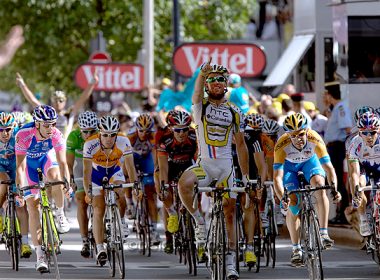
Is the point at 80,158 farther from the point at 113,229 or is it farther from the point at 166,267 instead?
the point at 113,229

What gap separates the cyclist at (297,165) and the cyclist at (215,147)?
518mm

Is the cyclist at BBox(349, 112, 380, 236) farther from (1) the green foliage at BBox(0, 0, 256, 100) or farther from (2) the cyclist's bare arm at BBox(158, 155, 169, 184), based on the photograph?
(1) the green foliage at BBox(0, 0, 256, 100)

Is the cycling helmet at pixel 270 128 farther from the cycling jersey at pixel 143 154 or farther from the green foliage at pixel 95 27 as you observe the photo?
the green foliage at pixel 95 27

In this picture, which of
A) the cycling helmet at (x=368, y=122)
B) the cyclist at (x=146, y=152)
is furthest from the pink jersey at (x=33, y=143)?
the cycling helmet at (x=368, y=122)

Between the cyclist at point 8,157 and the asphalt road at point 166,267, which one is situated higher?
the cyclist at point 8,157

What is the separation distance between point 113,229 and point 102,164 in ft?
3.84

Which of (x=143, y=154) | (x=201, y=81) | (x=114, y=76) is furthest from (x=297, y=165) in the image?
(x=114, y=76)

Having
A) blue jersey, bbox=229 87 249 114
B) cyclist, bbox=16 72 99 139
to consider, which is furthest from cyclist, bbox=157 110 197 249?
blue jersey, bbox=229 87 249 114

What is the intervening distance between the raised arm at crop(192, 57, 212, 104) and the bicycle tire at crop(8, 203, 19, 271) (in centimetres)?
349

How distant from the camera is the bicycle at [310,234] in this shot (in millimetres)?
14781

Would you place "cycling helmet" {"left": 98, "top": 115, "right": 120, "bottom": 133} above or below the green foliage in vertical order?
below

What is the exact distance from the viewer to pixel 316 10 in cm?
2539

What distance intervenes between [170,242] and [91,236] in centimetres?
112

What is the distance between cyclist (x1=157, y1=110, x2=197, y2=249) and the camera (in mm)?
18156
